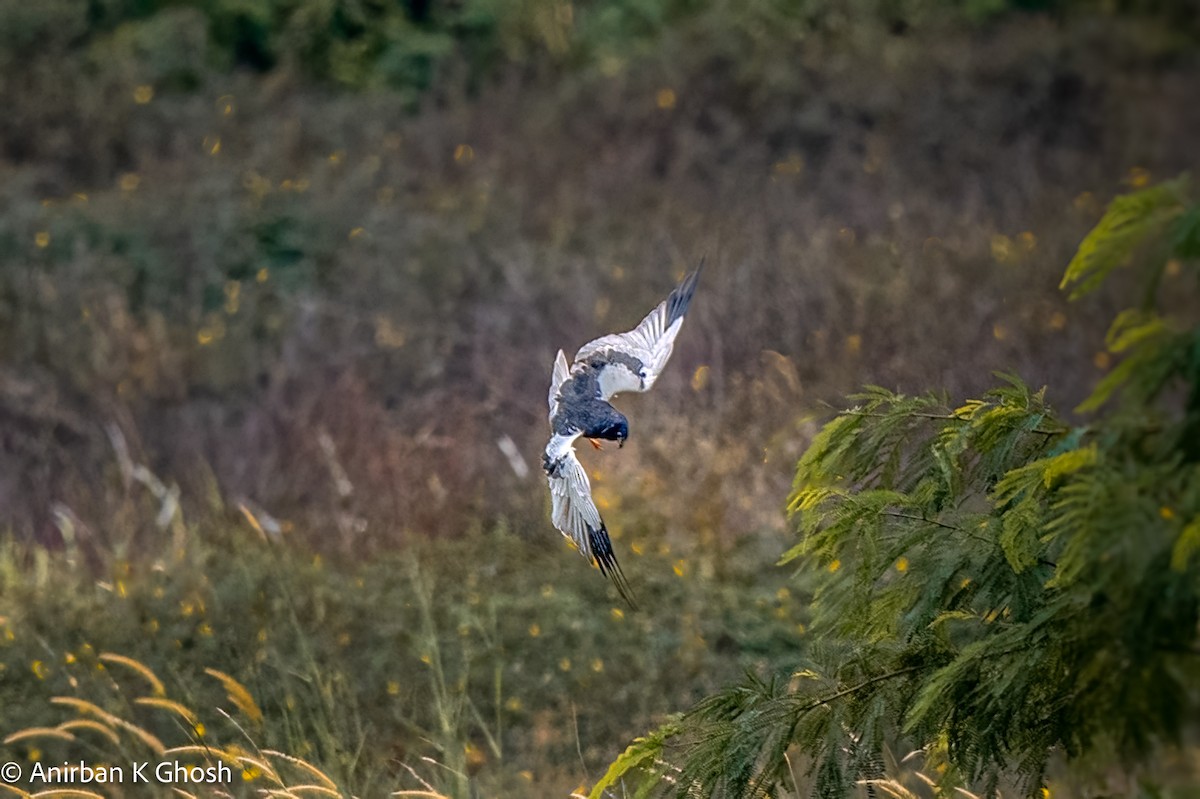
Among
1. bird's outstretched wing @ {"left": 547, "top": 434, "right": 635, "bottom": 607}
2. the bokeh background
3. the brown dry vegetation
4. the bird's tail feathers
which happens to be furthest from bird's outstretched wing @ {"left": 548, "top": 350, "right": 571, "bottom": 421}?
the brown dry vegetation

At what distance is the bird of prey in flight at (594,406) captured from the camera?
357 cm

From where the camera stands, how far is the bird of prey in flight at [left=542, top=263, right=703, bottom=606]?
3.57 m

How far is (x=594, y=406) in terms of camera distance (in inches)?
150

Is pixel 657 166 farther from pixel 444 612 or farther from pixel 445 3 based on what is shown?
pixel 444 612

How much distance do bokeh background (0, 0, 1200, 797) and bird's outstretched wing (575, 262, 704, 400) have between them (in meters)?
1.13

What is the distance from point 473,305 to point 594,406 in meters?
5.09

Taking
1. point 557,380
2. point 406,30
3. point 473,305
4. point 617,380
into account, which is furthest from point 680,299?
point 406,30

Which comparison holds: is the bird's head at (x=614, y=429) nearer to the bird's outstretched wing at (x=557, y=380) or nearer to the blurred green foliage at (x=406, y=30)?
the bird's outstretched wing at (x=557, y=380)

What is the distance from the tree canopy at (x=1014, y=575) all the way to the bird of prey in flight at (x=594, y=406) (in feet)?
2.26

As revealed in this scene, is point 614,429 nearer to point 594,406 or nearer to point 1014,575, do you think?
point 594,406

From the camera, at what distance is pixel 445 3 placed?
12.2 metres

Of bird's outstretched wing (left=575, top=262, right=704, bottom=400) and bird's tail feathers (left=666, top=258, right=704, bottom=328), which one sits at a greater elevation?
bird's tail feathers (left=666, top=258, right=704, bottom=328)

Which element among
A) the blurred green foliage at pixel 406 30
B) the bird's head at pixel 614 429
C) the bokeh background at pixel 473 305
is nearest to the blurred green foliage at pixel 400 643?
the bokeh background at pixel 473 305

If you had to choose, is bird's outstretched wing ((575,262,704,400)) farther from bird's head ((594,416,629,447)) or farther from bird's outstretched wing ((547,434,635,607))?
bird's outstretched wing ((547,434,635,607))
